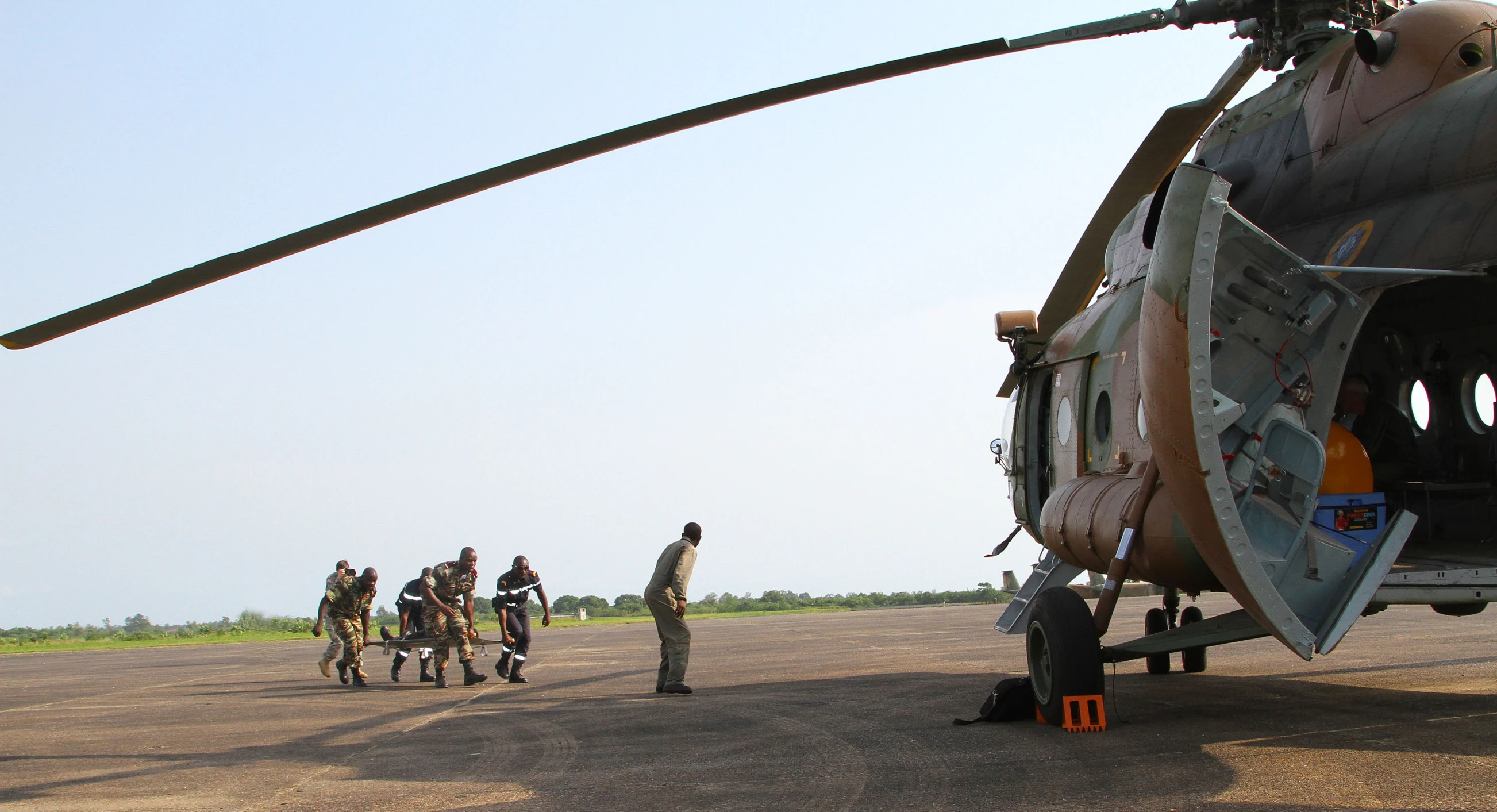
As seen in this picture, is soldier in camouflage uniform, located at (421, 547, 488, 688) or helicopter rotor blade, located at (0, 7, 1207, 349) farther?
soldier in camouflage uniform, located at (421, 547, 488, 688)

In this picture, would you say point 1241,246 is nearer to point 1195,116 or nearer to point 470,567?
point 1195,116

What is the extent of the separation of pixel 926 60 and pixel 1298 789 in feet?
12.3

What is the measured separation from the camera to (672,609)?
38.2 feet

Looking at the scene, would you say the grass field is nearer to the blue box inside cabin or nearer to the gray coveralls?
the gray coveralls

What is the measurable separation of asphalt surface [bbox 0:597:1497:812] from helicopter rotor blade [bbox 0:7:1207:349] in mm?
2993

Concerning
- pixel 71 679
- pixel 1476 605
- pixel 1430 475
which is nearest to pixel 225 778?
pixel 1476 605

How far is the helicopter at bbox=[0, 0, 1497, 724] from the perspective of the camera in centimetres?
572

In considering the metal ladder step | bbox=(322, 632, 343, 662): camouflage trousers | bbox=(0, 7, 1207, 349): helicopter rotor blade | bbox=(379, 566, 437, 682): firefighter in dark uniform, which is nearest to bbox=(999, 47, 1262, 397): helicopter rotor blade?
the metal ladder step

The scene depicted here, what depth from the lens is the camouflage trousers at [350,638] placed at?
14445 millimetres

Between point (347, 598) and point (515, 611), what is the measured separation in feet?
7.71

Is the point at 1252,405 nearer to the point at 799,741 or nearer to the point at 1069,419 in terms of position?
the point at 1069,419

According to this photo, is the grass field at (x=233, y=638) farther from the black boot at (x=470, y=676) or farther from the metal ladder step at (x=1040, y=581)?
the metal ladder step at (x=1040, y=581)

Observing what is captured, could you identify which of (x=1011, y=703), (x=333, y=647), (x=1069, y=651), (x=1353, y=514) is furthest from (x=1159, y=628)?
(x=333, y=647)

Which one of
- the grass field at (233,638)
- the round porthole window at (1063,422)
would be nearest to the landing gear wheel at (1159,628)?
the round porthole window at (1063,422)
